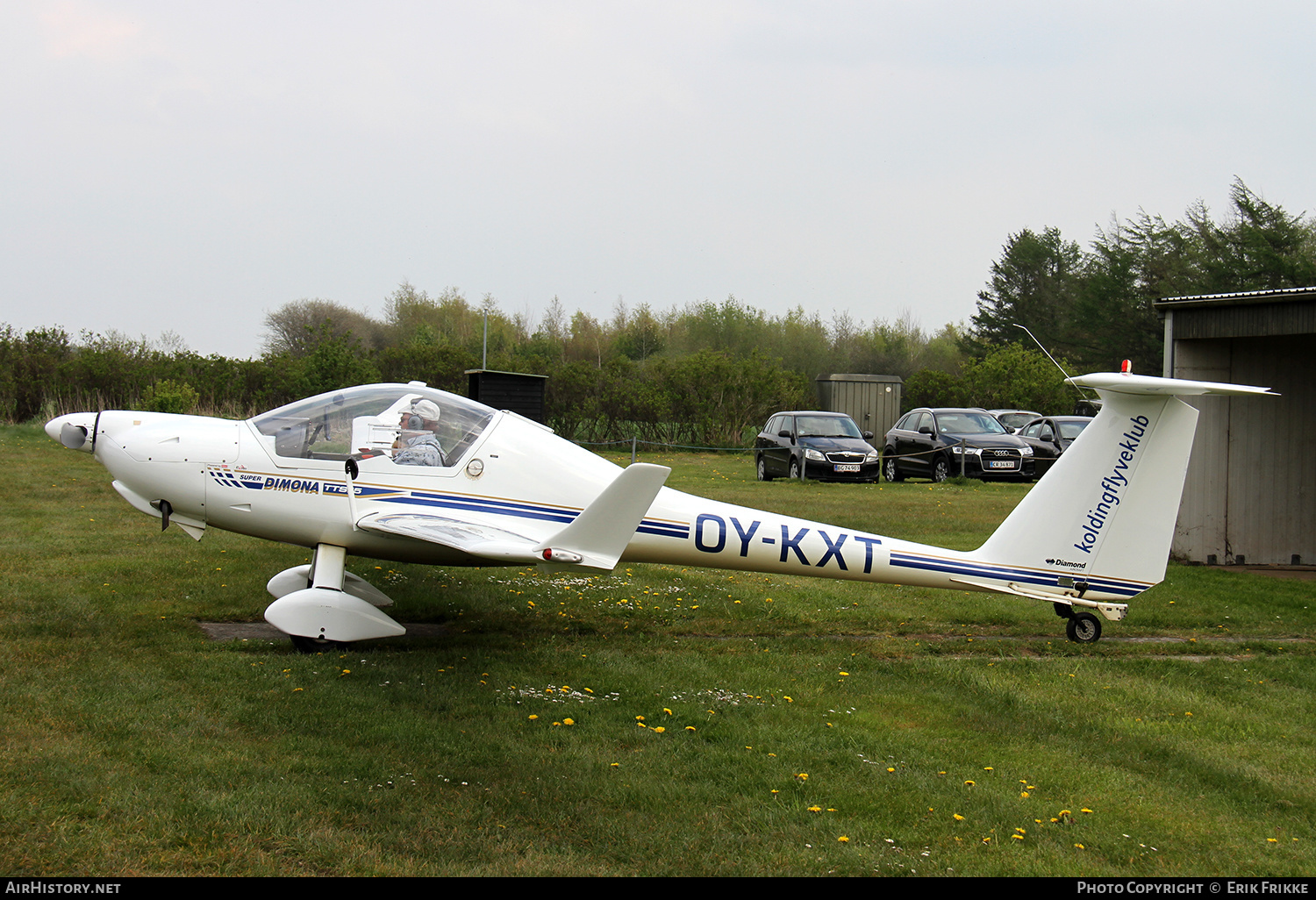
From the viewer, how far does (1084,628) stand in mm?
7320

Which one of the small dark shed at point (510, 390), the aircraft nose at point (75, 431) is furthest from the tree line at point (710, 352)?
the aircraft nose at point (75, 431)

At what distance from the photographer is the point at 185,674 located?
6.16 meters

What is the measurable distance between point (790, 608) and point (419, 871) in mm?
5873

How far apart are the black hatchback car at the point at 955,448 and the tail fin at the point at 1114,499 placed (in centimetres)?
1389

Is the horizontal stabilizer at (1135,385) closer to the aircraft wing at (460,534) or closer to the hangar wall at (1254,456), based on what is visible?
the aircraft wing at (460,534)

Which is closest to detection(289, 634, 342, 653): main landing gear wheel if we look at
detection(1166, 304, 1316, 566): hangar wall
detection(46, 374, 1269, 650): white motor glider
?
detection(46, 374, 1269, 650): white motor glider

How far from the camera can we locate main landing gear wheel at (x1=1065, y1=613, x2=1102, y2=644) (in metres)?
7.29

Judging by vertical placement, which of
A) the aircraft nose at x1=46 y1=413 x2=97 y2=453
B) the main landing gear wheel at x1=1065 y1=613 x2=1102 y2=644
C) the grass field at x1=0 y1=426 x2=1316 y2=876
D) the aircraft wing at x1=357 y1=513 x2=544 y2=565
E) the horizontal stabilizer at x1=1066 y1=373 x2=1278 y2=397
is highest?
the horizontal stabilizer at x1=1066 y1=373 x2=1278 y2=397

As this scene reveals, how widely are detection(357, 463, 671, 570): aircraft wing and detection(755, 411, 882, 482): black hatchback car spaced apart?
15.2m

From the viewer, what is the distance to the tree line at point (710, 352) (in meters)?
27.0

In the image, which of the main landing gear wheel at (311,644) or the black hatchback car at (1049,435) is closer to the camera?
the main landing gear wheel at (311,644)

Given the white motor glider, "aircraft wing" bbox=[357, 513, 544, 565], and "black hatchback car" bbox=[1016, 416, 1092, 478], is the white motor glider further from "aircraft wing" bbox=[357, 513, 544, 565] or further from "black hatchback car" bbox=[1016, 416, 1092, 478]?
"black hatchback car" bbox=[1016, 416, 1092, 478]

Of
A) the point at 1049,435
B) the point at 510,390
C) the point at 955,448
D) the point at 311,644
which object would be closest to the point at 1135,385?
the point at 311,644
